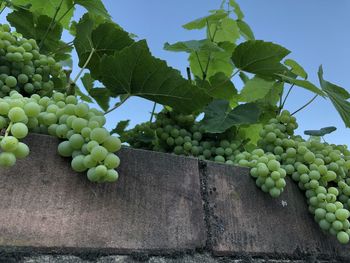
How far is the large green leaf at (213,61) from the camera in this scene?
136 cm

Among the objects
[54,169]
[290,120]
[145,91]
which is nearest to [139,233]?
[54,169]

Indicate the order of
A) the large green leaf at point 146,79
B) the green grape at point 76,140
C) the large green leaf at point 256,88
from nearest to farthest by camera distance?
1. the green grape at point 76,140
2. the large green leaf at point 146,79
3. the large green leaf at point 256,88

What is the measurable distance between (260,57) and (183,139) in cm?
32

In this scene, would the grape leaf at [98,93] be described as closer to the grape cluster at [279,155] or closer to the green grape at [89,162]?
the grape cluster at [279,155]

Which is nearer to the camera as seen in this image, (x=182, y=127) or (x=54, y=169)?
(x=54, y=169)

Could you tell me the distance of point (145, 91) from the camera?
0.89 m

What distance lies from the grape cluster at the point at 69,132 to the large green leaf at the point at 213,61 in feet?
2.37

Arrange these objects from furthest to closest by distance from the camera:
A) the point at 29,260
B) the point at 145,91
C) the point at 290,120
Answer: the point at 290,120
the point at 145,91
the point at 29,260

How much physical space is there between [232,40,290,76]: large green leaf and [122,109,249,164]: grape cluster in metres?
0.21

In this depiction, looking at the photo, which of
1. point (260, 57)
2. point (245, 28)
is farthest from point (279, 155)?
point (245, 28)

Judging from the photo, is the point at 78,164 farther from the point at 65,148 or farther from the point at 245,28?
the point at 245,28

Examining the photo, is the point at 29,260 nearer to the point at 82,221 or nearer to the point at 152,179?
the point at 82,221

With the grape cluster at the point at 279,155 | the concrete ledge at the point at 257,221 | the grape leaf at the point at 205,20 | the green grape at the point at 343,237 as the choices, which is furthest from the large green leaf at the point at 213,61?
the green grape at the point at 343,237

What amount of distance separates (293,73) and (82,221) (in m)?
0.86
